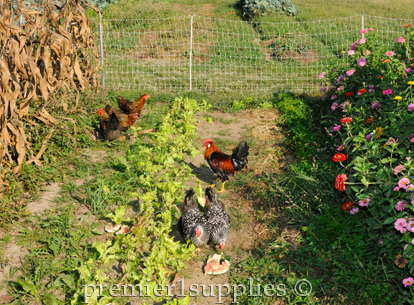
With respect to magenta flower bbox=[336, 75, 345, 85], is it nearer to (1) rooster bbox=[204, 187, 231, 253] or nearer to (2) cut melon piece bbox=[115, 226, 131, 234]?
(1) rooster bbox=[204, 187, 231, 253]

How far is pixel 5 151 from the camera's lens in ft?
13.9

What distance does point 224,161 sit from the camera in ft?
16.3

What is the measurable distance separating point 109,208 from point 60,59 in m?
2.35

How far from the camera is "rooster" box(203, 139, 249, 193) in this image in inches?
195

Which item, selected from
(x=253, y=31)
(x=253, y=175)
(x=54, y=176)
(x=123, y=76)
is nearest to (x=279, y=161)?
(x=253, y=175)

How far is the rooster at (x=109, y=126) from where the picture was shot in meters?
5.86

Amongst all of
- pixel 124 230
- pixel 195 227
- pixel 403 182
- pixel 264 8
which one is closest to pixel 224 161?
pixel 195 227

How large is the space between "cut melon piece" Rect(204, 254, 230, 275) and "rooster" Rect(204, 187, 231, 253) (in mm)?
156

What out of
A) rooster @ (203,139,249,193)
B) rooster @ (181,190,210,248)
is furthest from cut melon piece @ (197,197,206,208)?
rooster @ (203,139,249,193)

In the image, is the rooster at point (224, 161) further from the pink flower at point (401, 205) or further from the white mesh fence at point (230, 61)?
the white mesh fence at point (230, 61)

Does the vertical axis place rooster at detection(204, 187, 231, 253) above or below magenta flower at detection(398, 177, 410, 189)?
below

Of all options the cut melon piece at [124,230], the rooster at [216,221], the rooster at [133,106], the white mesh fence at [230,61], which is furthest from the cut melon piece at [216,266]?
the white mesh fence at [230,61]

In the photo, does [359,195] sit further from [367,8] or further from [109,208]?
[367,8]

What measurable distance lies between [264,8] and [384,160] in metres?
12.5
